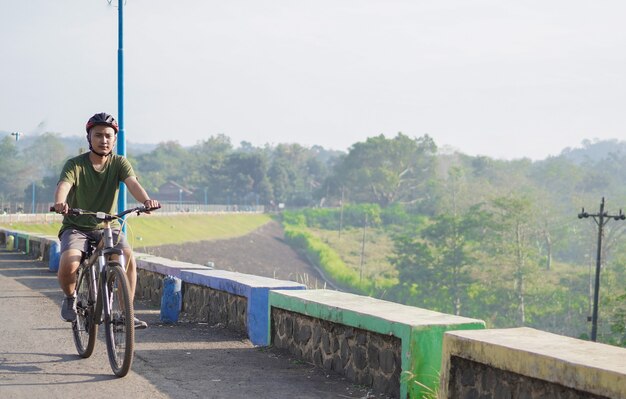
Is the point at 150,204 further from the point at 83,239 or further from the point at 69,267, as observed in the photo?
the point at 69,267

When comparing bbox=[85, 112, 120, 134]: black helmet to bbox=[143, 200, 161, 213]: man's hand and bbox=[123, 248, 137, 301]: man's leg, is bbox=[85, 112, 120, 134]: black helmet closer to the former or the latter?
bbox=[143, 200, 161, 213]: man's hand

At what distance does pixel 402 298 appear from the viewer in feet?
247

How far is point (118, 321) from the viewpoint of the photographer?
21.1ft

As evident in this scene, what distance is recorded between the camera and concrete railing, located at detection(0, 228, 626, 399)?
4348mm

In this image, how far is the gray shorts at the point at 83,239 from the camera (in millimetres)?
6797

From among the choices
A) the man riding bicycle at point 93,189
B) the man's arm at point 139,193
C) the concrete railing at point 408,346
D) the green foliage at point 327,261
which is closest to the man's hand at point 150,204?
the man's arm at point 139,193

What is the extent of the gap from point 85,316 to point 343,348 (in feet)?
7.13

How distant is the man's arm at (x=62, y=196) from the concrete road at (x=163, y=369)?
1288 millimetres

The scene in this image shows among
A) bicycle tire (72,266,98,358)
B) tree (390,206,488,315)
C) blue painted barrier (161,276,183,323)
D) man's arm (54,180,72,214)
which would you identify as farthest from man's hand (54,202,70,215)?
tree (390,206,488,315)

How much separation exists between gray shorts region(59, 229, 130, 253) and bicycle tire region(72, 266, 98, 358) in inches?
8.5

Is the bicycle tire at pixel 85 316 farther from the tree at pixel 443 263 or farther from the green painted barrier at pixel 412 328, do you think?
the tree at pixel 443 263

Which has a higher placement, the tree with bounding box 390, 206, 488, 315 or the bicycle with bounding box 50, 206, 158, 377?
the bicycle with bounding box 50, 206, 158, 377

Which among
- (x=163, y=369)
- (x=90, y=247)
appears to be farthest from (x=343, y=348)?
(x=90, y=247)

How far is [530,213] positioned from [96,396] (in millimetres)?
76812
